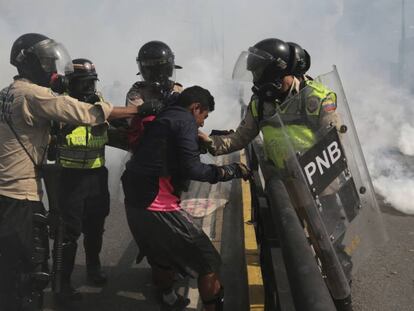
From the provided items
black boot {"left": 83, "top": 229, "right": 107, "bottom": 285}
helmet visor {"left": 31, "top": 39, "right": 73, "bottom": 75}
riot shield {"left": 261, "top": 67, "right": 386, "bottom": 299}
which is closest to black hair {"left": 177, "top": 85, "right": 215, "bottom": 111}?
riot shield {"left": 261, "top": 67, "right": 386, "bottom": 299}

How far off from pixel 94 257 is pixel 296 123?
2082 millimetres

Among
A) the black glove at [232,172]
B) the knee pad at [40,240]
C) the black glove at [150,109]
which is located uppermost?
the black glove at [150,109]

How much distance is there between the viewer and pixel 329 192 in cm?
188

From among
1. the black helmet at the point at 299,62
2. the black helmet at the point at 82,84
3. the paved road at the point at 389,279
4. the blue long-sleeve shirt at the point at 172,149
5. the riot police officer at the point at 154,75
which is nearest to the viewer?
the blue long-sleeve shirt at the point at 172,149

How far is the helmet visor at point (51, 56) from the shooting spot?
2.52 m

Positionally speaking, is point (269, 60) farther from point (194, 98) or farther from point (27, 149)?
point (27, 149)

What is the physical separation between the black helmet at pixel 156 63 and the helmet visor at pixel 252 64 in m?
0.47

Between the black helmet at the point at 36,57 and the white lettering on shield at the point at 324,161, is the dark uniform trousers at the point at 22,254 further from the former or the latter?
the white lettering on shield at the point at 324,161

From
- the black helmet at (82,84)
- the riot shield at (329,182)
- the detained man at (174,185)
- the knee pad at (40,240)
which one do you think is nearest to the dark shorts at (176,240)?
the detained man at (174,185)

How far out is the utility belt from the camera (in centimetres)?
312

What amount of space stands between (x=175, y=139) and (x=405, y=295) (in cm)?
229

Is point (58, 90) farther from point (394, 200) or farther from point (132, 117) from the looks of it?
point (394, 200)

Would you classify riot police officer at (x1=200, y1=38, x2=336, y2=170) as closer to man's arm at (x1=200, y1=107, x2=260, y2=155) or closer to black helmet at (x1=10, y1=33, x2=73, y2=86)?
man's arm at (x1=200, y1=107, x2=260, y2=155)

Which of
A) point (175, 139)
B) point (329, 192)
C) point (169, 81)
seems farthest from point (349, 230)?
point (169, 81)
